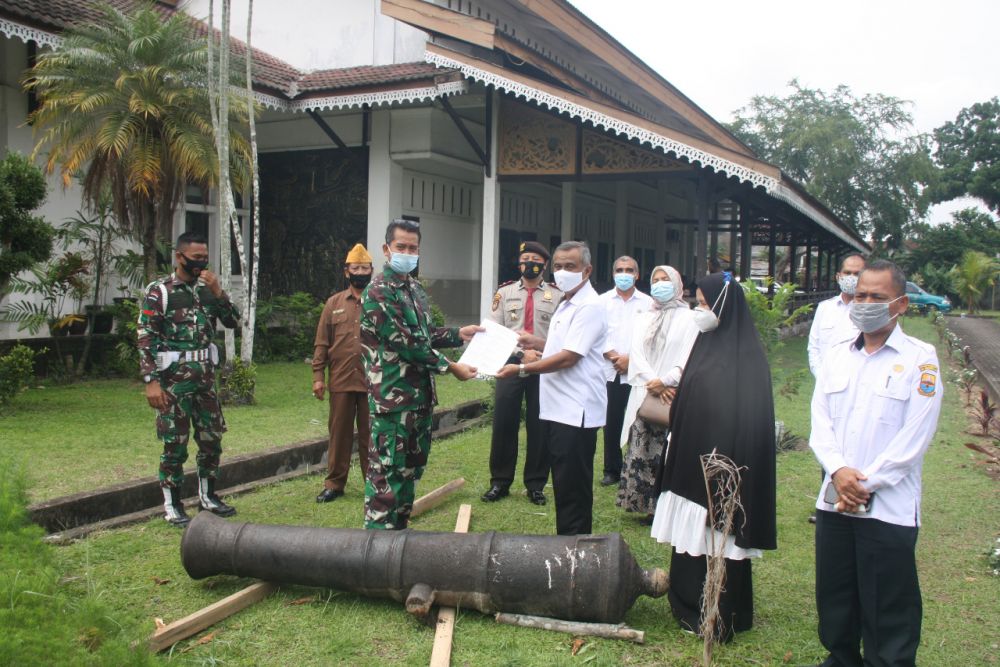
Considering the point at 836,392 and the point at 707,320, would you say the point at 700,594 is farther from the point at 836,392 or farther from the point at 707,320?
the point at 707,320

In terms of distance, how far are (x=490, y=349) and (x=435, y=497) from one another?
159 centimetres

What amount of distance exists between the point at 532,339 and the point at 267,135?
10.9 m

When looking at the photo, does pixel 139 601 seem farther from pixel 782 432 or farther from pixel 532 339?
pixel 782 432

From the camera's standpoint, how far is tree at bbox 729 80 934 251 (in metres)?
34.5

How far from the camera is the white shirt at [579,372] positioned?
14.6ft

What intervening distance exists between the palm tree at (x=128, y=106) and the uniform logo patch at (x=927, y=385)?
28.0ft

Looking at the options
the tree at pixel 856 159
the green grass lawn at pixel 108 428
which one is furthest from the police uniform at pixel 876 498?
the tree at pixel 856 159

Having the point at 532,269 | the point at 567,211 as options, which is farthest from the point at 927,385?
the point at 567,211

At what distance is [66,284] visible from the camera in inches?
376

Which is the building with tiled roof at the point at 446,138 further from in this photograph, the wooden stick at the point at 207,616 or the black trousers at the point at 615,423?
the wooden stick at the point at 207,616

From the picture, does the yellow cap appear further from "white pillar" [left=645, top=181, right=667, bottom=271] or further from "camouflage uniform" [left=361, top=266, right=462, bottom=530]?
"white pillar" [left=645, top=181, right=667, bottom=271]

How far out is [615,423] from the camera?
253 inches

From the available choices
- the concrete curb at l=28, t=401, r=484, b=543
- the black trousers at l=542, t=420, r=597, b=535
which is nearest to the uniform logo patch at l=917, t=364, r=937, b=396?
the black trousers at l=542, t=420, r=597, b=535

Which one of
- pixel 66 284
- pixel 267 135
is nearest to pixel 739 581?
pixel 66 284
